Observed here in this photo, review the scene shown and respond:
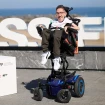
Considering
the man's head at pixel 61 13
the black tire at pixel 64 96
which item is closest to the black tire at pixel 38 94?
the black tire at pixel 64 96

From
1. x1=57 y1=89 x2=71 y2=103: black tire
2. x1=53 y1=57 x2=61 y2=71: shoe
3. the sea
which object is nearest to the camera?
x1=57 y1=89 x2=71 y2=103: black tire

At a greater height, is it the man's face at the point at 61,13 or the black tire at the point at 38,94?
the man's face at the point at 61,13

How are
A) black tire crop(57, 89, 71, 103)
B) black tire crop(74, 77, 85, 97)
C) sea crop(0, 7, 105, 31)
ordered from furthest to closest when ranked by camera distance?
sea crop(0, 7, 105, 31), black tire crop(74, 77, 85, 97), black tire crop(57, 89, 71, 103)

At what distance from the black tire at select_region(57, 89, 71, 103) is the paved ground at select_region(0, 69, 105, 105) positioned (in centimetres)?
10

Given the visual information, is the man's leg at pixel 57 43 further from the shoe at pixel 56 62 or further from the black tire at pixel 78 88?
the black tire at pixel 78 88

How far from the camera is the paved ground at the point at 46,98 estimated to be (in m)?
6.42

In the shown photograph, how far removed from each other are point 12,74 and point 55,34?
54.7 inches

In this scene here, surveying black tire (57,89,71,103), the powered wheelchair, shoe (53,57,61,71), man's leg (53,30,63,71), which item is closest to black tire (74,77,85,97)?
the powered wheelchair

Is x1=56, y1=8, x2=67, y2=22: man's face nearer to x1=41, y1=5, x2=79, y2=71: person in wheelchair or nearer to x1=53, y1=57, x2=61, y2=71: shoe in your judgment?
x1=41, y1=5, x2=79, y2=71: person in wheelchair

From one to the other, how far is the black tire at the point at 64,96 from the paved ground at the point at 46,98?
96mm

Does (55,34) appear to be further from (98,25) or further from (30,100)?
(98,25)

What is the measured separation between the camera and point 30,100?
6586 millimetres

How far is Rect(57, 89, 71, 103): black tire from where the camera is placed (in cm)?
621

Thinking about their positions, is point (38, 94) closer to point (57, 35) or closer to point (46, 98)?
point (46, 98)
